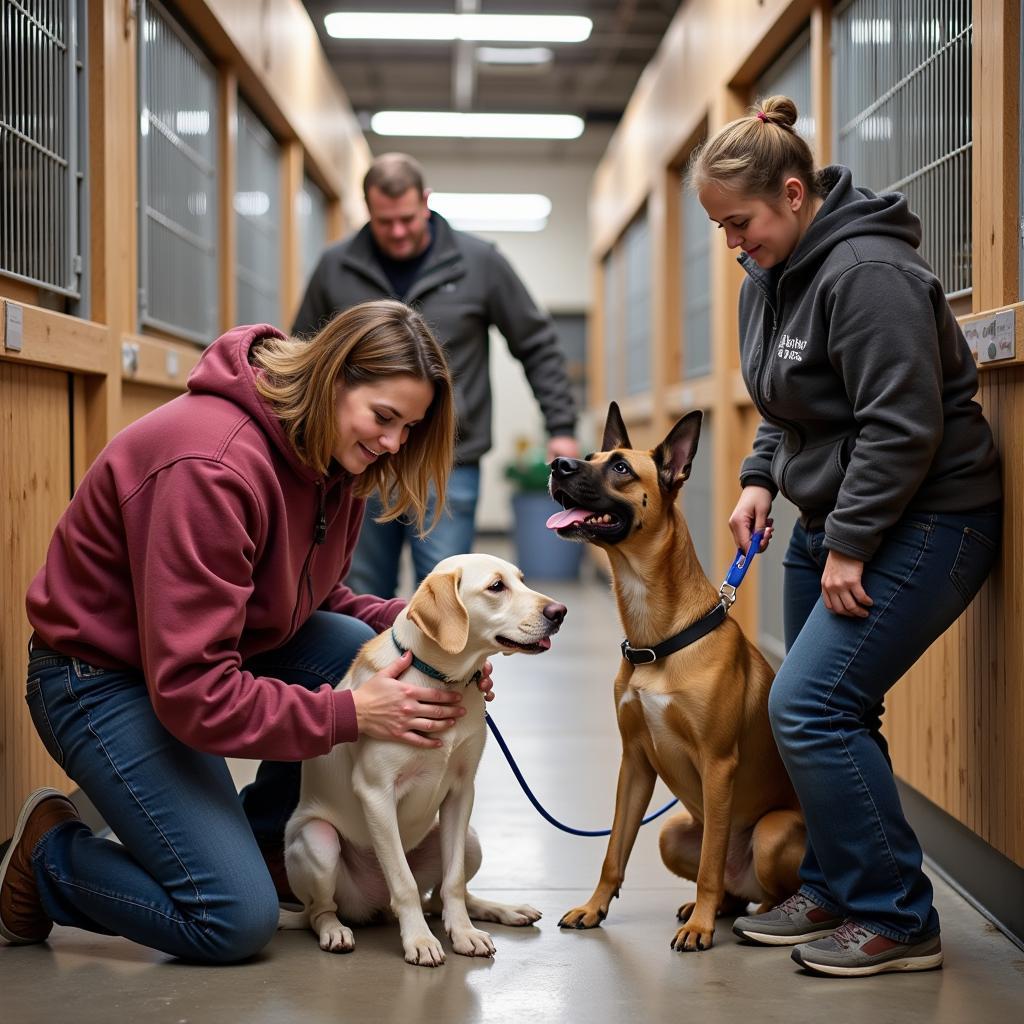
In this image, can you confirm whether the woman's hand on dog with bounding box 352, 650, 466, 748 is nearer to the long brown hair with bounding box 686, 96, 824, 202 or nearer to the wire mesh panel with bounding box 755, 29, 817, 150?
the long brown hair with bounding box 686, 96, 824, 202

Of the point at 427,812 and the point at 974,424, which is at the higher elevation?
the point at 974,424

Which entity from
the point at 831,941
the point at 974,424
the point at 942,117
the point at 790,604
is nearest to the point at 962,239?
the point at 942,117

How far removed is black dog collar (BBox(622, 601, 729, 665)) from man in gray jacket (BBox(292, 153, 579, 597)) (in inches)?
62.5

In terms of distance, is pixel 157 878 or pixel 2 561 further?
pixel 2 561

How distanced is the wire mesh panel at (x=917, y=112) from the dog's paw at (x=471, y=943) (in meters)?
1.75

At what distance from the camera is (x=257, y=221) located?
6.16m

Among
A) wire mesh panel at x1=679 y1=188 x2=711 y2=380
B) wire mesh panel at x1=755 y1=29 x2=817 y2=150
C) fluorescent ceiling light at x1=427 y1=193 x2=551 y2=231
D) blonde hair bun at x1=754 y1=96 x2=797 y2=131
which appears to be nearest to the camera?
blonde hair bun at x1=754 y1=96 x2=797 y2=131

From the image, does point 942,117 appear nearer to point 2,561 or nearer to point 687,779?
point 687,779

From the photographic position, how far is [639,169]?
8359 mm

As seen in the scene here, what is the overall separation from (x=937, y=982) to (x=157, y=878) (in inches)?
53.4

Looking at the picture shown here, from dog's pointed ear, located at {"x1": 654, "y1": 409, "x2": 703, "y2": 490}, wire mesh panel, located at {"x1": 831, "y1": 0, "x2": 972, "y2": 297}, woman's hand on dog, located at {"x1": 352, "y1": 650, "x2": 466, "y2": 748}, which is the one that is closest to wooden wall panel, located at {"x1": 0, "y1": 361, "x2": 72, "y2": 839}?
woman's hand on dog, located at {"x1": 352, "y1": 650, "x2": 466, "y2": 748}

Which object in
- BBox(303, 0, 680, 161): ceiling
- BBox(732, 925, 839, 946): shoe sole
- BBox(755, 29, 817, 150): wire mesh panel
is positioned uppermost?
BBox(303, 0, 680, 161): ceiling

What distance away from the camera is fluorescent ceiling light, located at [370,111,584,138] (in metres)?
10.1

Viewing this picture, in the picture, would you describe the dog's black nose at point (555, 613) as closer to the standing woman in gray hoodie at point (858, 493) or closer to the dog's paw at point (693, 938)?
the standing woman in gray hoodie at point (858, 493)
